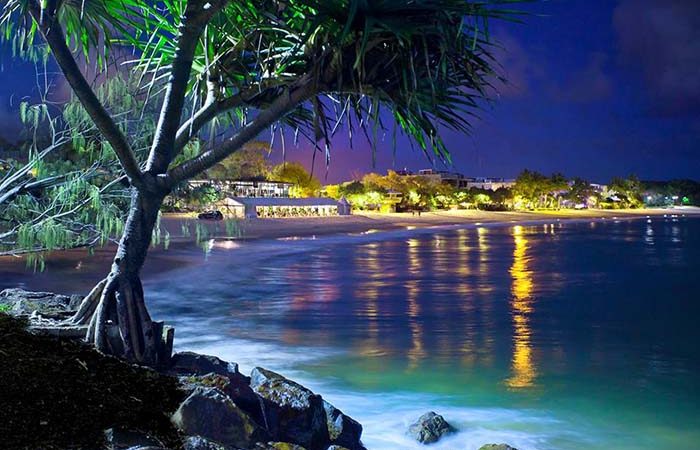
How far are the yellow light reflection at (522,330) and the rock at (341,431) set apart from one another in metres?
4.00

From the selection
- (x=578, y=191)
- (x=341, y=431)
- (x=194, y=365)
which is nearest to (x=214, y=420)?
(x=194, y=365)

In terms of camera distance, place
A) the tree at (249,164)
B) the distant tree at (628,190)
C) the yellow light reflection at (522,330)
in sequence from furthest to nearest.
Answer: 1. the distant tree at (628,190)
2. the tree at (249,164)
3. the yellow light reflection at (522,330)

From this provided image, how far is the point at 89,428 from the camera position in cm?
304

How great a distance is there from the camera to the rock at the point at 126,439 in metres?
2.97

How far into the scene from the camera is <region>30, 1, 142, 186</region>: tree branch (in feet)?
14.0

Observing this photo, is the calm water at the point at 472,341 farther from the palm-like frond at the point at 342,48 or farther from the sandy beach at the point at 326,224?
the sandy beach at the point at 326,224

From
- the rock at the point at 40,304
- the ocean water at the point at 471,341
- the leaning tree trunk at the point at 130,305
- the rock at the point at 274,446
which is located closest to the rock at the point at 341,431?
the ocean water at the point at 471,341

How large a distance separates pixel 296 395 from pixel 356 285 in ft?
49.5

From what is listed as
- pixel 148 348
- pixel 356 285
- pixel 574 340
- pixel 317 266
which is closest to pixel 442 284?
pixel 356 285

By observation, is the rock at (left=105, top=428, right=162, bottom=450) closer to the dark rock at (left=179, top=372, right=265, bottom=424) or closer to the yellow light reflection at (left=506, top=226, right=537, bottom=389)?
the dark rock at (left=179, top=372, right=265, bottom=424)

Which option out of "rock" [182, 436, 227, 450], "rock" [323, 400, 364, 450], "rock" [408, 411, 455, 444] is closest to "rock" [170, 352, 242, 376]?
"rock" [323, 400, 364, 450]

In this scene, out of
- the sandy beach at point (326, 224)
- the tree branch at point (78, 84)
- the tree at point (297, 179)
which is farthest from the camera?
the tree at point (297, 179)

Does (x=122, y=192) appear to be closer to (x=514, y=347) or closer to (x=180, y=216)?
(x=514, y=347)

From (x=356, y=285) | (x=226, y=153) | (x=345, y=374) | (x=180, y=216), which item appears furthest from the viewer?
(x=180, y=216)
